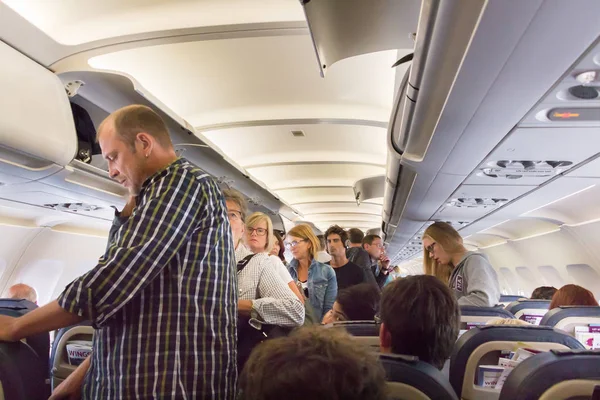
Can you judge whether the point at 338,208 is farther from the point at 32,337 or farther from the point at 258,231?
the point at 32,337

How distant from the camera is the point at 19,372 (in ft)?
6.81

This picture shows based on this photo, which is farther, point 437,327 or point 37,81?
point 37,81

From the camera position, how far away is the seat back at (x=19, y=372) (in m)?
2.03

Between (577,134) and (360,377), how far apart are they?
2.86 metres

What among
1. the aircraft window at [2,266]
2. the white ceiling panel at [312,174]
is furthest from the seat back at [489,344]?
the aircraft window at [2,266]

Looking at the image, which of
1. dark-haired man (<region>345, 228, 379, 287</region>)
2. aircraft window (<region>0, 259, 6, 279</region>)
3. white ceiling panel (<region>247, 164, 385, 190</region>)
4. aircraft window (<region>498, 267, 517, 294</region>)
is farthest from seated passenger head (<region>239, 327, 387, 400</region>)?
aircraft window (<region>498, 267, 517, 294</region>)

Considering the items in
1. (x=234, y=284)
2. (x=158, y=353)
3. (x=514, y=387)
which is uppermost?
(x=234, y=284)

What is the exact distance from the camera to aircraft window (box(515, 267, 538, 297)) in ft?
37.4

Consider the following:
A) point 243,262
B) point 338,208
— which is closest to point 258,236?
point 243,262

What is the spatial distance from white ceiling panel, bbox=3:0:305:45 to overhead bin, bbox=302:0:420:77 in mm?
627

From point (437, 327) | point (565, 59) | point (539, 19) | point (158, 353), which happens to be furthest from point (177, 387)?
point (565, 59)

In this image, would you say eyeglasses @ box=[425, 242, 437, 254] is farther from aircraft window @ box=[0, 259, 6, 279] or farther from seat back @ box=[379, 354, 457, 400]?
aircraft window @ box=[0, 259, 6, 279]

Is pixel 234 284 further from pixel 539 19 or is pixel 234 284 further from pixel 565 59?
pixel 565 59

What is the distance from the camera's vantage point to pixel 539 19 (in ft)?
5.68
